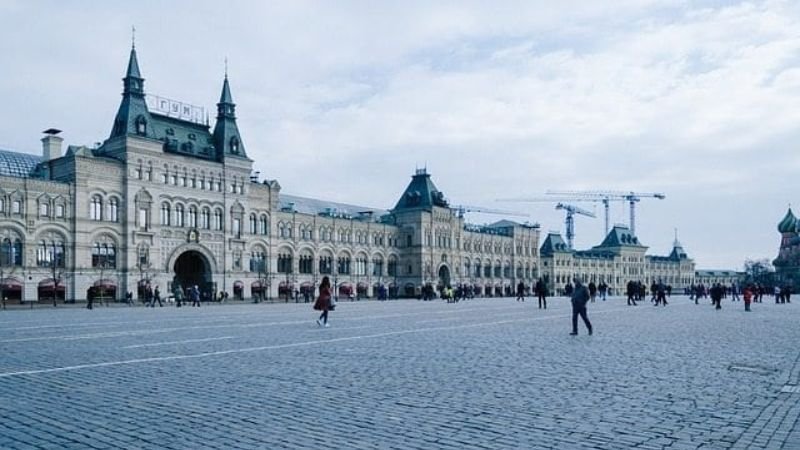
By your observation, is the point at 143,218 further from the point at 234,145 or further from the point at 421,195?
the point at 421,195

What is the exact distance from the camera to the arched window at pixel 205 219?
70.9 metres

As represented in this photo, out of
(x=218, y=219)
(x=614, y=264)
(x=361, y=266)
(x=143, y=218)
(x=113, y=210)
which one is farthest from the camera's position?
(x=614, y=264)

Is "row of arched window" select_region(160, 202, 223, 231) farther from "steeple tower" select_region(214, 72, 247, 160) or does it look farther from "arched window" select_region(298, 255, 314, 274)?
"arched window" select_region(298, 255, 314, 274)

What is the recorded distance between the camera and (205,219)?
71.2 metres

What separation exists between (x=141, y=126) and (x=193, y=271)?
53.4ft

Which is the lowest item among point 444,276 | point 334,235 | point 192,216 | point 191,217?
point 444,276

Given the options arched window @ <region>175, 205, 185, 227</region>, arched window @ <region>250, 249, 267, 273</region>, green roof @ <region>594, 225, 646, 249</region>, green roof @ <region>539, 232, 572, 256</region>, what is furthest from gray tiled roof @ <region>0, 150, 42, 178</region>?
green roof @ <region>594, 225, 646, 249</region>

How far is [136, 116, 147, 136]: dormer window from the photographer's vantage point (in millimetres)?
65438

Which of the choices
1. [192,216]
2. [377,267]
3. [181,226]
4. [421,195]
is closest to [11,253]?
[181,226]

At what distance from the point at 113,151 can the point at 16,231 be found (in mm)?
12544

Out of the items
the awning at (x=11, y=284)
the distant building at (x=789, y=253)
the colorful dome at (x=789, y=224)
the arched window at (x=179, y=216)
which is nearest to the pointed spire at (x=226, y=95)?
the arched window at (x=179, y=216)

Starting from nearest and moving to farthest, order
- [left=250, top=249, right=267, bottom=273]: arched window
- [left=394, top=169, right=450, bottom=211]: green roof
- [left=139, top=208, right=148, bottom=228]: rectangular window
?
[left=139, top=208, right=148, bottom=228]: rectangular window, [left=250, top=249, right=267, bottom=273]: arched window, [left=394, top=169, right=450, bottom=211]: green roof

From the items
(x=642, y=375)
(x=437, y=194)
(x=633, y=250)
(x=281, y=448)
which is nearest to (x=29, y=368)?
(x=281, y=448)

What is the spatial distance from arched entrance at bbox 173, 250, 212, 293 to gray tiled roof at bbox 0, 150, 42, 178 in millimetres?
16238
